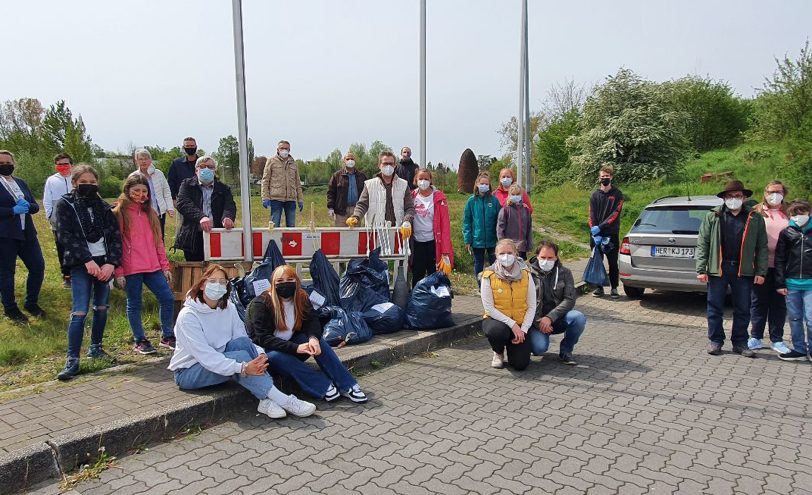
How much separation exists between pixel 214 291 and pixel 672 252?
6.60m

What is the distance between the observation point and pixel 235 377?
4379mm

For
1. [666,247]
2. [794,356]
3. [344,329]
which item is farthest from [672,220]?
[344,329]

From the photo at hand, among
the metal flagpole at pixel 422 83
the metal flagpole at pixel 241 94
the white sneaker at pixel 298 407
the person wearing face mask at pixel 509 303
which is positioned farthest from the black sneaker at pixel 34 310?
the metal flagpole at pixel 422 83

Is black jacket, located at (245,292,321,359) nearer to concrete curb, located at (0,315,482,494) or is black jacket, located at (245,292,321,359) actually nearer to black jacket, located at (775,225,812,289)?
concrete curb, located at (0,315,482,494)

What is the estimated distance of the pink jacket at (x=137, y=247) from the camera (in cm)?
532

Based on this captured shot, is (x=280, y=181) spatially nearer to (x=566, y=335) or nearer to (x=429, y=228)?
(x=429, y=228)

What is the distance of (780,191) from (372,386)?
4995mm

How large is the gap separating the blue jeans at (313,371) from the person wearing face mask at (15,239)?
11.2 feet

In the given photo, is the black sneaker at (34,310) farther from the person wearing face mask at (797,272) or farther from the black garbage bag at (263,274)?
the person wearing face mask at (797,272)

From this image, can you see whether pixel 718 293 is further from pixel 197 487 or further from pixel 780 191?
pixel 197 487

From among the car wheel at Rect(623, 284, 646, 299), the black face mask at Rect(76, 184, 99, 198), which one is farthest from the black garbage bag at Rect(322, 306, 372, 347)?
the car wheel at Rect(623, 284, 646, 299)

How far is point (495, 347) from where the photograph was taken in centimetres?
568

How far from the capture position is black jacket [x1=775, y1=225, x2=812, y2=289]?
5.81 meters

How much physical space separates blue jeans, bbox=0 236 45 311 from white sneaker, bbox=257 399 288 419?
11.8 feet
